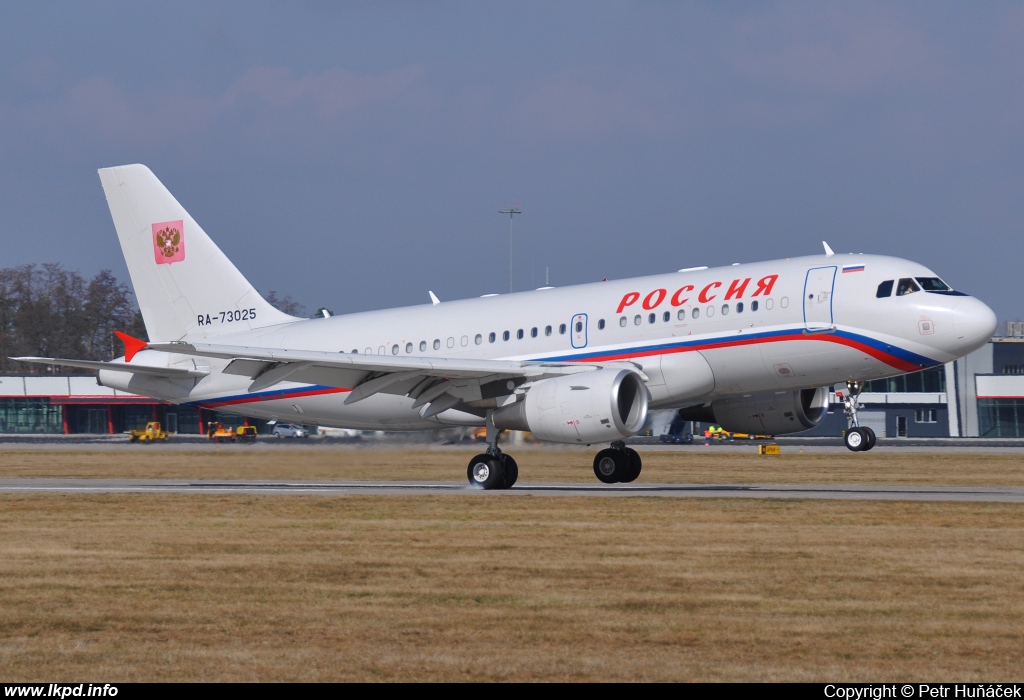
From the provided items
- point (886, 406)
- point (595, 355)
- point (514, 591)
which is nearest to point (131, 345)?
point (595, 355)

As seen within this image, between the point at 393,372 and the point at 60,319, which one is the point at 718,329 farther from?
the point at 60,319

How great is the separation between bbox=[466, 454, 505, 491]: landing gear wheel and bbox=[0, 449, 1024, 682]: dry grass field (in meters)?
3.78

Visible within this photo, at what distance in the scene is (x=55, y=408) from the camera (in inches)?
3944

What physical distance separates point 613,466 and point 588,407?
14.9ft

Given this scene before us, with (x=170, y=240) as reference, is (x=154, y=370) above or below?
below

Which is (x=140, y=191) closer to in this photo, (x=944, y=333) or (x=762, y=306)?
(x=762, y=306)

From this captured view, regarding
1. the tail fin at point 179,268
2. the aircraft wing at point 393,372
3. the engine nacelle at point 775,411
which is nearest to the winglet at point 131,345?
the tail fin at point 179,268

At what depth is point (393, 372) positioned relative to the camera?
90.2 ft

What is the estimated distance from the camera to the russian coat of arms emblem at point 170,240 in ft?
110

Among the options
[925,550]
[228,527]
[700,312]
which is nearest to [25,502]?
[228,527]

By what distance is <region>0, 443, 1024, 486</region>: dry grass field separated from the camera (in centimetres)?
2942

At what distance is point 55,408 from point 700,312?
84.5 metres

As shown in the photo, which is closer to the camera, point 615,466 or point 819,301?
point 819,301

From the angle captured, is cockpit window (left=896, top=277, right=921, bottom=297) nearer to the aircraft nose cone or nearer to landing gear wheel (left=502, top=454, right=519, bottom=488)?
the aircraft nose cone
